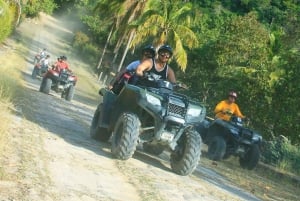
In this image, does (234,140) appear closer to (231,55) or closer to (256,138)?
(256,138)

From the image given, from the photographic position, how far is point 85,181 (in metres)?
6.80

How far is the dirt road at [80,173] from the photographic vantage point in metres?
6.10

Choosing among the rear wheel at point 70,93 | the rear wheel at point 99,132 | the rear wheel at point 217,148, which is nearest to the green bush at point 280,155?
the rear wheel at point 217,148

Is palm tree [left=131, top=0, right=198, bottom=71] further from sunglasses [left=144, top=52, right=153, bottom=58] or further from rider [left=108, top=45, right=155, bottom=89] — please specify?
sunglasses [left=144, top=52, right=153, bottom=58]

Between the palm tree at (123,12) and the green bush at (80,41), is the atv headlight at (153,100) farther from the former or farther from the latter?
the green bush at (80,41)

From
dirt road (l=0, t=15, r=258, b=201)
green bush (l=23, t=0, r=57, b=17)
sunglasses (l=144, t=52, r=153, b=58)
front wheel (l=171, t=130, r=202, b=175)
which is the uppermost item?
green bush (l=23, t=0, r=57, b=17)

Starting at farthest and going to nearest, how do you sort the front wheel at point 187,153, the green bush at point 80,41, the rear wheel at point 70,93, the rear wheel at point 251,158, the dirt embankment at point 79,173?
the green bush at point 80,41
the rear wheel at point 70,93
the rear wheel at point 251,158
the front wheel at point 187,153
the dirt embankment at point 79,173

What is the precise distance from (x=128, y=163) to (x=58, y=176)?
2.35 metres

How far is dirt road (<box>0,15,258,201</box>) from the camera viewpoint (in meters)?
6.10

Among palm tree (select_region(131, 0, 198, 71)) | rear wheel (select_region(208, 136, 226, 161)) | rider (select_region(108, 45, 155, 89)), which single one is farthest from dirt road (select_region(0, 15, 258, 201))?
palm tree (select_region(131, 0, 198, 71))

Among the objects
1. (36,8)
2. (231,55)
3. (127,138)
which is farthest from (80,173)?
(36,8)

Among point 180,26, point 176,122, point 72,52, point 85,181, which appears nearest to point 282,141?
point 176,122

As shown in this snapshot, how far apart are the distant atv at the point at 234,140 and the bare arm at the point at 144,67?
4.44 m

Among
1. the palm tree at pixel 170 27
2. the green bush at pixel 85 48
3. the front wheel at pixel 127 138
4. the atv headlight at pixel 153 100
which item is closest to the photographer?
the front wheel at pixel 127 138
